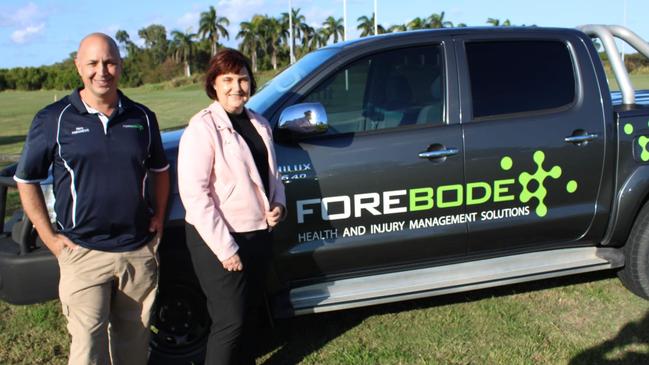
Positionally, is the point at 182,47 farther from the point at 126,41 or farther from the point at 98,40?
the point at 98,40

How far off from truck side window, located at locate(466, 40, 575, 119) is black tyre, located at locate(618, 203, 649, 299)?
919 mm

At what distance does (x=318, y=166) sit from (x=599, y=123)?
1.84 metres

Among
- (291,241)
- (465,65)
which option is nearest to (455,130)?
(465,65)

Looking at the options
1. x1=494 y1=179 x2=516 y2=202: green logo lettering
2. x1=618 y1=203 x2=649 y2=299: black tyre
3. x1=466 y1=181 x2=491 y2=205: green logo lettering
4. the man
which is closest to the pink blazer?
the man

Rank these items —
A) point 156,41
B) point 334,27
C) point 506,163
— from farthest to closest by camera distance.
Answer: point 156,41, point 334,27, point 506,163

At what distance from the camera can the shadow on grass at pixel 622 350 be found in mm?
3250

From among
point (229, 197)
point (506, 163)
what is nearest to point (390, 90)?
point (506, 163)

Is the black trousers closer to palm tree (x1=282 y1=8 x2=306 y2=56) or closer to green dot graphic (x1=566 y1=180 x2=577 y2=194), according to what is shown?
green dot graphic (x1=566 y1=180 x2=577 y2=194)

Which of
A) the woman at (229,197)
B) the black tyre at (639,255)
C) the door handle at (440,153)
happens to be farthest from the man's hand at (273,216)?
the black tyre at (639,255)

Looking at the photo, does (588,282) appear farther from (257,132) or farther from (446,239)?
(257,132)

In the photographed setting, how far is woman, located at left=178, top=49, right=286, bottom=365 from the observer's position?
97.9 inches

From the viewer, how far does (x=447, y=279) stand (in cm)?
357

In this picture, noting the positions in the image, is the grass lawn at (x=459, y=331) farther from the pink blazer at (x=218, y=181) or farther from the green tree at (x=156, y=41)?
the green tree at (x=156, y=41)

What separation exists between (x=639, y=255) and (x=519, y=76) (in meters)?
1.41
